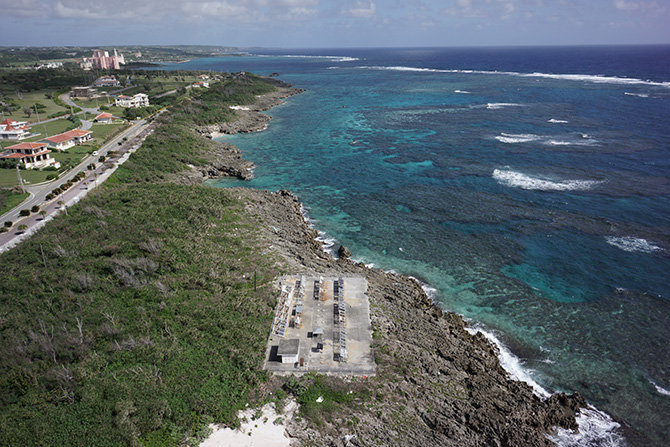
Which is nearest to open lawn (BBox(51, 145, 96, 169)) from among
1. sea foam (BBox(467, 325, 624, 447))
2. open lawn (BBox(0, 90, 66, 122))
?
open lawn (BBox(0, 90, 66, 122))

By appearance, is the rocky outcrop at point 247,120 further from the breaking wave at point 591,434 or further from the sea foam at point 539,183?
the breaking wave at point 591,434

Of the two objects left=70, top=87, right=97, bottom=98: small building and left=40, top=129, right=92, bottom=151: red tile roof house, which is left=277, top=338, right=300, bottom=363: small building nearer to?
left=40, top=129, right=92, bottom=151: red tile roof house

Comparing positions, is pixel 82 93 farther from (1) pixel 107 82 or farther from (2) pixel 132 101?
(1) pixel 107 82

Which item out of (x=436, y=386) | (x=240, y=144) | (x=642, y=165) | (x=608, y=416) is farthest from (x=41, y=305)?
(x=642, y=165)

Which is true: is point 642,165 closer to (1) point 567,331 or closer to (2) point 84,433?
(1) point 567,331

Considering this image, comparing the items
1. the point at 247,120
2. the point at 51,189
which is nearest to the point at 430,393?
the point at 51,189

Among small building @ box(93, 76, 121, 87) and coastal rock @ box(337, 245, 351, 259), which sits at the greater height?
small building @ box(93, 76, 121, 87)

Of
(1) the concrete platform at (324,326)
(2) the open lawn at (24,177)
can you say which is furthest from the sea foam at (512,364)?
(2) the open lawn at (24,177)
